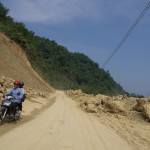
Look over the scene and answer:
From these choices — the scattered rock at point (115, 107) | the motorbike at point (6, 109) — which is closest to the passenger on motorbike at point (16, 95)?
the motorbike at point (6, 109)

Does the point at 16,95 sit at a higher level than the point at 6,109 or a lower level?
higher

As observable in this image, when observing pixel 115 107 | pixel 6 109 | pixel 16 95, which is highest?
pixel 115 107

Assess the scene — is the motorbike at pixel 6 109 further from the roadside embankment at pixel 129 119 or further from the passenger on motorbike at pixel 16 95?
the roadside embankment at pixel 129 119

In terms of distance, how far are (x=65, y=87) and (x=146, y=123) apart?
90.7 meters

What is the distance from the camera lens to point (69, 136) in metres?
6.30

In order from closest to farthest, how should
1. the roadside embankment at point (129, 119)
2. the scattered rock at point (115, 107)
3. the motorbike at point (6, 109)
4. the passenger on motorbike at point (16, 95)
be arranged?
the motorbike at point (6, 109) → the roadside embankment at point (129, 119) → the passenger on motorbike at point (16, 95) → the scattered rock at point (115, 107)

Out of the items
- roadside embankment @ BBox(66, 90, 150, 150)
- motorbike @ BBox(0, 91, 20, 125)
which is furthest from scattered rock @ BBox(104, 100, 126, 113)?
motorbike @ BBox(0, 91, 20, 125)

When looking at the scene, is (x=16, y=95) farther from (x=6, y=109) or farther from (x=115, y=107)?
(x=115, y=107)

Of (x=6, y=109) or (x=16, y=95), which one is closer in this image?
(x=6, y=109)

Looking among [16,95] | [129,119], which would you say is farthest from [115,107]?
[16,95]

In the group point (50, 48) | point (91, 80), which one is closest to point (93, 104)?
point (50, 48)

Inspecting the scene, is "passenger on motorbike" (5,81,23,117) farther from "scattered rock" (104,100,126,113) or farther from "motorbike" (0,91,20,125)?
"scattered rock" (104,100,126,113)

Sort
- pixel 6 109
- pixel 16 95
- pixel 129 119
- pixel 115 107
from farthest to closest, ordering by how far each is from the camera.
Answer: pixel 115 107 → pixel 129 119 → pixel 16 95 → pixel 6 109

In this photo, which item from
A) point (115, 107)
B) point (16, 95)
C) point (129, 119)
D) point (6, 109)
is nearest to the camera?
point (6, 109)
